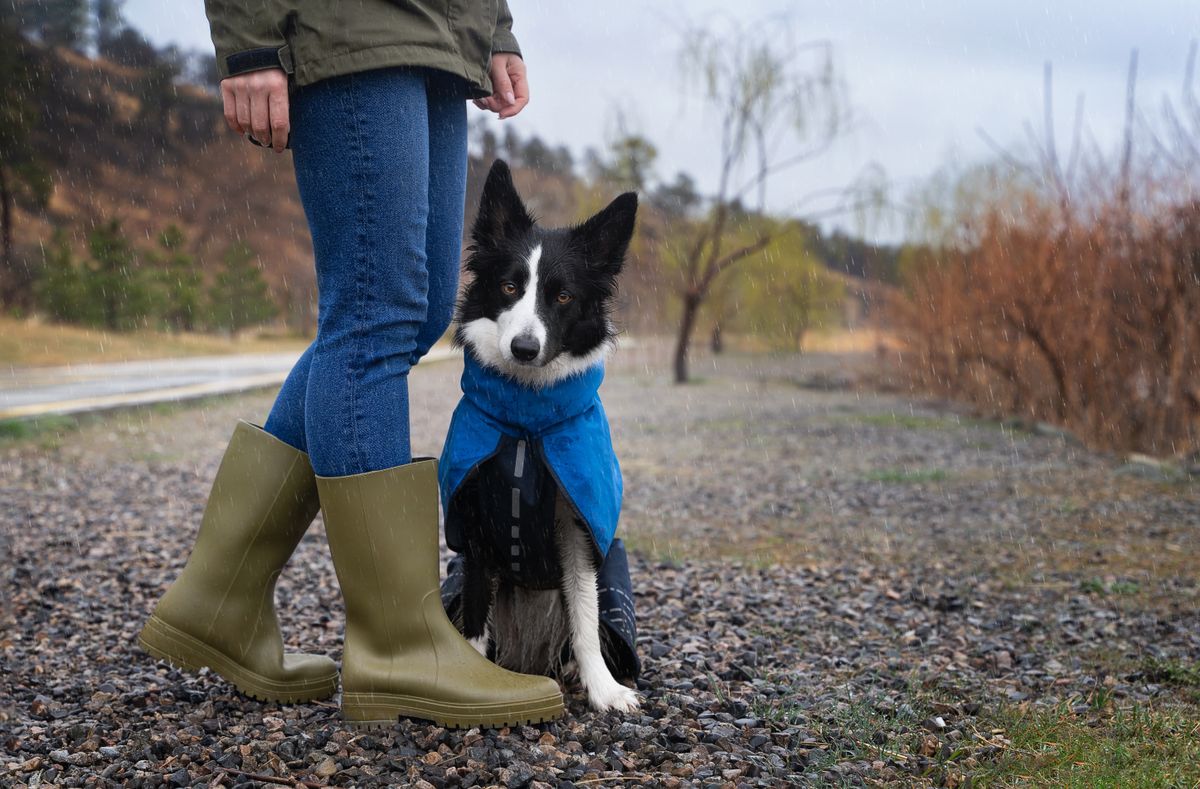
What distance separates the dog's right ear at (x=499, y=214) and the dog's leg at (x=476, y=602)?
2.65 ft

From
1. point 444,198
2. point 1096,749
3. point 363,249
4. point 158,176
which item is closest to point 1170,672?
point 1096,749

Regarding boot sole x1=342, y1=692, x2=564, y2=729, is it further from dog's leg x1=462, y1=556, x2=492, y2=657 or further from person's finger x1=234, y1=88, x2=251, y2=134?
person's finger x1=234, y1=88, x2=251, y2=134

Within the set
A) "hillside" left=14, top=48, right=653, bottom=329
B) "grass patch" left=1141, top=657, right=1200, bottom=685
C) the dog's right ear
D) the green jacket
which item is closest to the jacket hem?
the green jacket

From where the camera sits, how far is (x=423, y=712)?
202 cm

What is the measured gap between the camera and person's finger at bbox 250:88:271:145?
1779 mm

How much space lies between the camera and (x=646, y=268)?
21688 mm

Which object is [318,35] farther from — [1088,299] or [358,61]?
[1088,299]

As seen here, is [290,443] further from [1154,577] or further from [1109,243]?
[1109,243]

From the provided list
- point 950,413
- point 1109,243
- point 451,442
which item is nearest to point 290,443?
point 451,442

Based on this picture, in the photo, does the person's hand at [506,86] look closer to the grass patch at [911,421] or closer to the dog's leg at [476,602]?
the dog's leg at [476,602]

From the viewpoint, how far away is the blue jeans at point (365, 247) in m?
1.84

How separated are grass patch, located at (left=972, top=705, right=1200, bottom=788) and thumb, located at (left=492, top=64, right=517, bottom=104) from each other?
182 cm

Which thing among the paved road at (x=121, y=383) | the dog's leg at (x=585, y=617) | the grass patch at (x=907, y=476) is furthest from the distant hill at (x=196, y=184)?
the dog's leg at (x=585, y=617)

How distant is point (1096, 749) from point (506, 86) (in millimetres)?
2007
